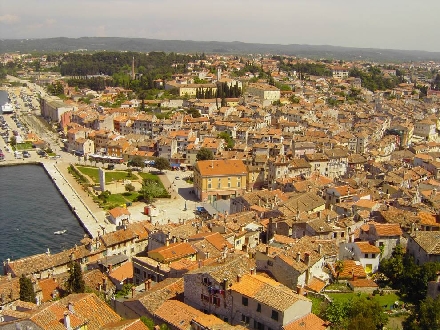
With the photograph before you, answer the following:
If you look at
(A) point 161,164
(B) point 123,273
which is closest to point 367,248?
(B) point 123,273

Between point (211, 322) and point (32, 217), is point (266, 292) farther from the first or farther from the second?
point (32, 217)

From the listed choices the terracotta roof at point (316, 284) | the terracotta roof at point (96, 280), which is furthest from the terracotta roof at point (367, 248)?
the terracotta roof at point (96, 280)

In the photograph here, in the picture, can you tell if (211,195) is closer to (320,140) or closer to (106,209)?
(106,209)

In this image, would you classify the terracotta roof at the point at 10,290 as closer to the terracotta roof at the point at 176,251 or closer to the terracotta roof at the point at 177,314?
the terracotta roof at the point at 176,251

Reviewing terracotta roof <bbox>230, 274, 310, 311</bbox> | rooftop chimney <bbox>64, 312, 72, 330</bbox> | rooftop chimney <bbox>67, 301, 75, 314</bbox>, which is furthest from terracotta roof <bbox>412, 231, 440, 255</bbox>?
rooftop chimney <bbox>64, 312, 72, 330</bbox>

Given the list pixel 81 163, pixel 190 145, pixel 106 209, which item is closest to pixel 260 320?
pixel 106 209

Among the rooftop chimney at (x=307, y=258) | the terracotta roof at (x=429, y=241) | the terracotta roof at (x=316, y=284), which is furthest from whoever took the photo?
the terracotta roof at (x=429, y=241)

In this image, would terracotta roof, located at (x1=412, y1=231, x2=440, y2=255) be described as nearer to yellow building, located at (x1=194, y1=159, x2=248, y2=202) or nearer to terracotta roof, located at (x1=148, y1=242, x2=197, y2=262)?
terracotta roof, located at (x1=148, y1=242, x2=197, y2=262)

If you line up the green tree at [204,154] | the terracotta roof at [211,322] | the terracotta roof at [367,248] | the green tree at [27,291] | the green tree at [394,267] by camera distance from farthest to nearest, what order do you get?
the green tree at [204,154] → the green tree at [27,291] → the terracotta roof at [367,248] → the green tree at [394,267] → the terracotta roof at [211,322]
